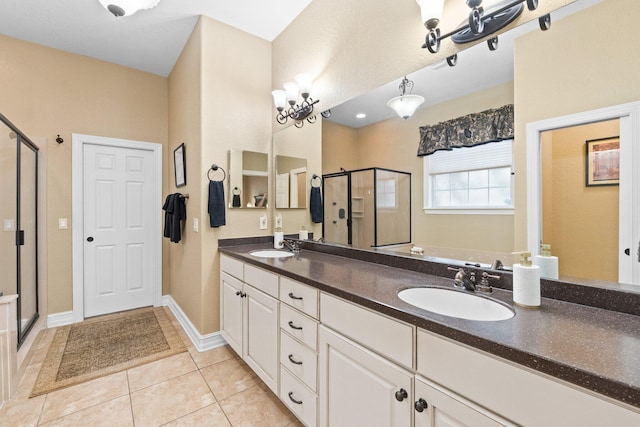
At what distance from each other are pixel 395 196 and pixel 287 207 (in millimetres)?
1213

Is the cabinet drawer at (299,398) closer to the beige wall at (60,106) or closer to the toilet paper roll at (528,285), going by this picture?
the toilet paper roll at (528,285)

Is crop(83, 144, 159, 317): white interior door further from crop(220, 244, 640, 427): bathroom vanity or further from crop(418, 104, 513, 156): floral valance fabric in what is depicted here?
crop(418, 104, 513, 156): floral valance fabric

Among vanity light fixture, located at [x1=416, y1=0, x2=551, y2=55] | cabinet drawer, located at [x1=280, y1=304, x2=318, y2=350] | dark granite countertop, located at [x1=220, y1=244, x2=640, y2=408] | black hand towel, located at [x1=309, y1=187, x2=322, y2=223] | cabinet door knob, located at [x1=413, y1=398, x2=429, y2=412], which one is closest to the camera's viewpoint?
dark granite countertop, located at [x1=220, y1=244, x2=640, y2=408]

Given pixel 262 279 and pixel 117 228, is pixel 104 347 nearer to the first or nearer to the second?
pixel 117 228

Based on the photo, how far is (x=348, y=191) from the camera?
2062mm

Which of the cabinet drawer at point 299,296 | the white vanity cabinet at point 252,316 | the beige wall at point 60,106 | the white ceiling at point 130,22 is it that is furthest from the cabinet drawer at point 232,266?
the white ceiling at point 130,22

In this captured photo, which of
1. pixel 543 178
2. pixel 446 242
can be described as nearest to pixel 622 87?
pixel 543 178

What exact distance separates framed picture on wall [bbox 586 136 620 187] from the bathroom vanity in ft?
1.43

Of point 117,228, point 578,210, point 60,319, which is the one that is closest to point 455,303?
point 578,210

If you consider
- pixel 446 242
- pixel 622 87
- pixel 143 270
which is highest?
pixel 622 87

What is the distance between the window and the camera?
1.26m

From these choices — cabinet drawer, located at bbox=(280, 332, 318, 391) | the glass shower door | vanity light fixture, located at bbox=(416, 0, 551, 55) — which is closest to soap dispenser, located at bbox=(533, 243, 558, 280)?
vanity light fixture, located at bbox=(416, 0, 551, 55)

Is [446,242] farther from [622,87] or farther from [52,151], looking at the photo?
[52,151]

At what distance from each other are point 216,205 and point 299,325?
135cm
